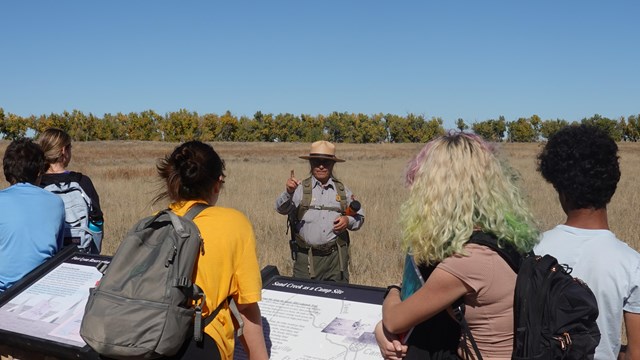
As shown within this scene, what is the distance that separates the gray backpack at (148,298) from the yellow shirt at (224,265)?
0.09m

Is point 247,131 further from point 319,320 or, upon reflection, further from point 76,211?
point 319,320

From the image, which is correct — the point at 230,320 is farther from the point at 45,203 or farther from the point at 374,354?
the point at 45,203

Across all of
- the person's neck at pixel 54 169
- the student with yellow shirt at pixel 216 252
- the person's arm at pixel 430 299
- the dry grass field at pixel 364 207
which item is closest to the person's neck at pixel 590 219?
the dry grass field at pixel 364 207

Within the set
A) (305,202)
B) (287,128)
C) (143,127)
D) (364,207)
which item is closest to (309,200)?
(305,202)

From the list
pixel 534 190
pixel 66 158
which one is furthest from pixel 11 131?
pixel 66 158

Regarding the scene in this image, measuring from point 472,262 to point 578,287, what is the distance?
14.1 inches

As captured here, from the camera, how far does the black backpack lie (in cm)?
185

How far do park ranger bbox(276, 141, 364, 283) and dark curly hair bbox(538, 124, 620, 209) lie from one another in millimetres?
2842

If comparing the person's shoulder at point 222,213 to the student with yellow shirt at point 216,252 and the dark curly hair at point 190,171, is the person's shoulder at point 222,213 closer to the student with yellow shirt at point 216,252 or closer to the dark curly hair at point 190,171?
the student with yellow shirt at point 216,252

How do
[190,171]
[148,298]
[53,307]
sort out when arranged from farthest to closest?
[53,307], [190,171], [148,298]

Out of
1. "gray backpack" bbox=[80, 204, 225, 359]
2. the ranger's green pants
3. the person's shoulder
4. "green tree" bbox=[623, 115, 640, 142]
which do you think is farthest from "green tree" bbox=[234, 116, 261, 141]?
"gray backpack" bbox=[80, 204, 225, 359]

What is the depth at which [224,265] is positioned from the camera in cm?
242

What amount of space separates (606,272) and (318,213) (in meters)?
3.25

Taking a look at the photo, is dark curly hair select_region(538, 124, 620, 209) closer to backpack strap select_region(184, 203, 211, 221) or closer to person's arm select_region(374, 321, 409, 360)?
person's arm select_region(374, 321, 409, 360)
